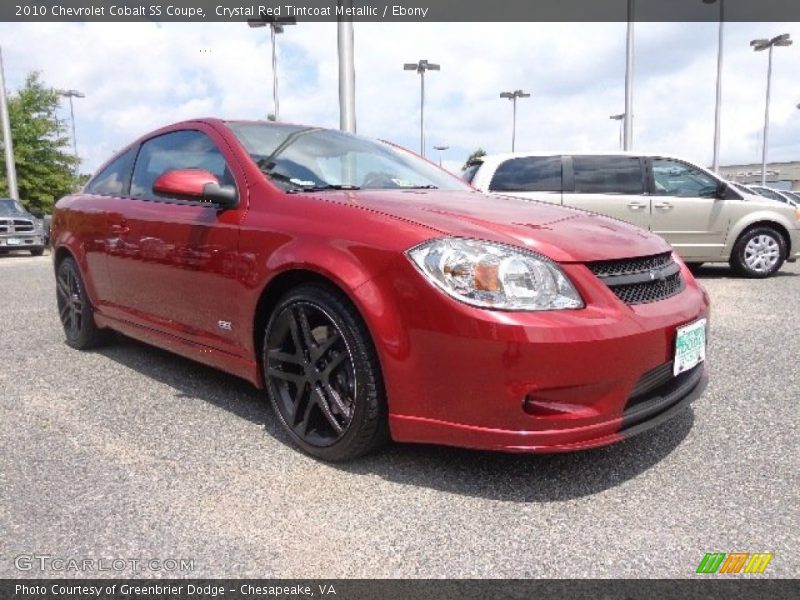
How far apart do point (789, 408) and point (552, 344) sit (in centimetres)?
181

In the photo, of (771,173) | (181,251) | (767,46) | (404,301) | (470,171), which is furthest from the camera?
(771,173)

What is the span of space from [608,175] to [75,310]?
6225 mm

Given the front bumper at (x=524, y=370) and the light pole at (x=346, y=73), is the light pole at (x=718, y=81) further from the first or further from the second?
the front bumper at (x=524, y=370)

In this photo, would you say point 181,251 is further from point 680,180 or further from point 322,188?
point 680,180

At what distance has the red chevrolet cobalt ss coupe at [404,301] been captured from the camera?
207cm

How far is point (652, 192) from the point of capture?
7820 millimetres

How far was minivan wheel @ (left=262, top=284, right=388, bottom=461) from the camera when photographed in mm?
2295

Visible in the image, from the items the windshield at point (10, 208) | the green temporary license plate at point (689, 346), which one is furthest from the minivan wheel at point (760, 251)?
the windshield at point (10, 208)

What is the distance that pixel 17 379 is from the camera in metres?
3.66

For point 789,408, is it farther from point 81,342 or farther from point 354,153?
point 81,342

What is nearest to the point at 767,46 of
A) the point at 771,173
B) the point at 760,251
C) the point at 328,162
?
the point at 760,251

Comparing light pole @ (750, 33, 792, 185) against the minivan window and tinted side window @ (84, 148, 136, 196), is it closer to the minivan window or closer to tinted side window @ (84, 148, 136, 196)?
the minivan window

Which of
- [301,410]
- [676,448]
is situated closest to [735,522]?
[676,448]

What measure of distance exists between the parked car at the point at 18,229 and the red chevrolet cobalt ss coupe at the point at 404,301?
14034 millimetres
